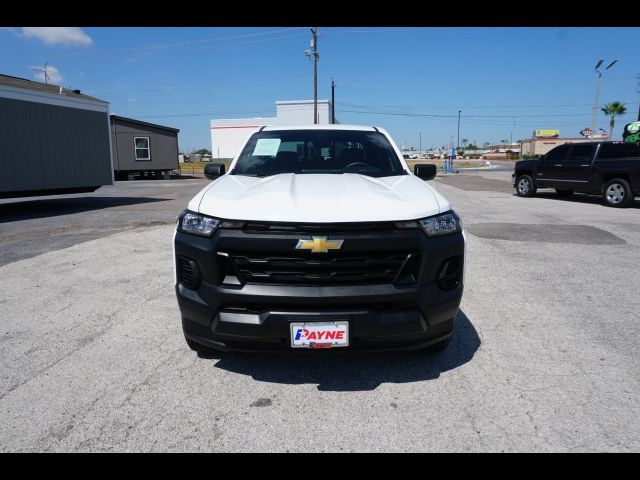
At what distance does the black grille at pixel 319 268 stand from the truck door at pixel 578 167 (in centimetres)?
1334

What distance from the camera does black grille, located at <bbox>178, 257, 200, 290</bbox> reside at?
276cm

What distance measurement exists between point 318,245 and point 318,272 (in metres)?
0.16

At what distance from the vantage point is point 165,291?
5000 mm

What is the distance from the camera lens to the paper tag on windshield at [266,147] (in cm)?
436

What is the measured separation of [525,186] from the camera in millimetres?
15992

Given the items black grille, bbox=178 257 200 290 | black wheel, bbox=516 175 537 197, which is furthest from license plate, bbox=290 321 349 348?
black wheel, bbox=516 175 537 197

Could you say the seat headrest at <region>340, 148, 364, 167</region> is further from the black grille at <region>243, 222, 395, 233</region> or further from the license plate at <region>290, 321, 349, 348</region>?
the license plate at <region>290, 321, 349, 348</region>

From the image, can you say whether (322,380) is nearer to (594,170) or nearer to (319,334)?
(319,334)

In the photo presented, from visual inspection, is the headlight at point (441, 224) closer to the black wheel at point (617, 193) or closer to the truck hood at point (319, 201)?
the truck hood at point (319, 201)

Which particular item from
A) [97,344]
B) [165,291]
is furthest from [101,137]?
[97,344]

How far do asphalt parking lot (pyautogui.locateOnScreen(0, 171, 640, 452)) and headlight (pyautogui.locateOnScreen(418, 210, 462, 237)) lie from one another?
0.98 m

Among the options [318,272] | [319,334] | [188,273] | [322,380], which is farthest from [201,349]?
[318,272]

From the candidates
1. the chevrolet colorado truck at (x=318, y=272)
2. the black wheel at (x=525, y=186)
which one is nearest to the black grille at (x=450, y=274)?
the chevrolet colorado truck at (x=318, y=272)
